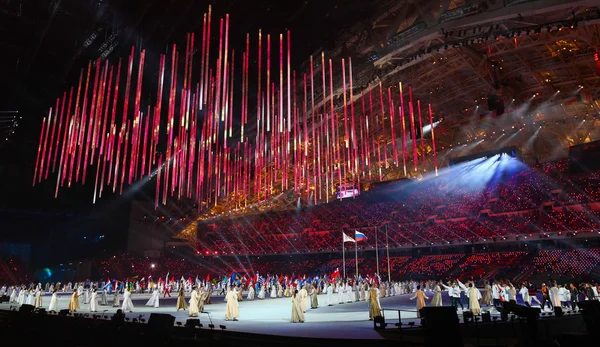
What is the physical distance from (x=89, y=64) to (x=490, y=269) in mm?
28448

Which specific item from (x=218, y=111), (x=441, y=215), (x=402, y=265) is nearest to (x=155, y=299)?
(x=218, y=111)

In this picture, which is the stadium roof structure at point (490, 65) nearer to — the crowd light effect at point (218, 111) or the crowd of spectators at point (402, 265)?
the crowd light effect at point (218, 111)

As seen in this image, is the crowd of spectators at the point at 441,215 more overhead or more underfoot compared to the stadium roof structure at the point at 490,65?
more underfoot

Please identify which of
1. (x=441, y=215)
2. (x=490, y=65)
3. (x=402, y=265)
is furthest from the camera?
(x=441, y=215)

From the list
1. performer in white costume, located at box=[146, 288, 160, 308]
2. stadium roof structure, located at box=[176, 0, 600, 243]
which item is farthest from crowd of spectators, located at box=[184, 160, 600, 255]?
performer in white costume, located at box=[146, 288, 160, 308]

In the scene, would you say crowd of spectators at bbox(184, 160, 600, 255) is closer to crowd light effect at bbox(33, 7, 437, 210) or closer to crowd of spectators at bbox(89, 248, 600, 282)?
crowd of spectators at bbox(89, 248, 600, 282)

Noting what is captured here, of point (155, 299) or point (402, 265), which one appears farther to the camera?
point (402, 265)

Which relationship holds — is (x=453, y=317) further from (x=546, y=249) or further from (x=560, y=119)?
(x=560, y=119)

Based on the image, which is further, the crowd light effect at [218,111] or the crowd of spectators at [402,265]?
the crowd of spectators at [402,265]

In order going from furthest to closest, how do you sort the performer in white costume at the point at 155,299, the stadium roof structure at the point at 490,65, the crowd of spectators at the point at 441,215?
1. the crowd of spectators at the point at 441,215
2. the performer in white costume at the point at 155,299
3. the stadium roof structure at the point at 490,65

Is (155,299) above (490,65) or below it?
below

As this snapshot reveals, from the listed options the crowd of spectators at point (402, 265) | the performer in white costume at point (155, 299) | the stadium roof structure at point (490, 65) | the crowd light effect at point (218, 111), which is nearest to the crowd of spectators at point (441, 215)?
the crowd of spectators at point (402, 265)

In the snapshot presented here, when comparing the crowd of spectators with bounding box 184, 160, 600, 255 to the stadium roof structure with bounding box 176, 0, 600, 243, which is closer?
the stadium roof structure with bounding box 176, 0, 600, 243

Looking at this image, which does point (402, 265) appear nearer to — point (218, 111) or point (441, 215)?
point (441, 215)
